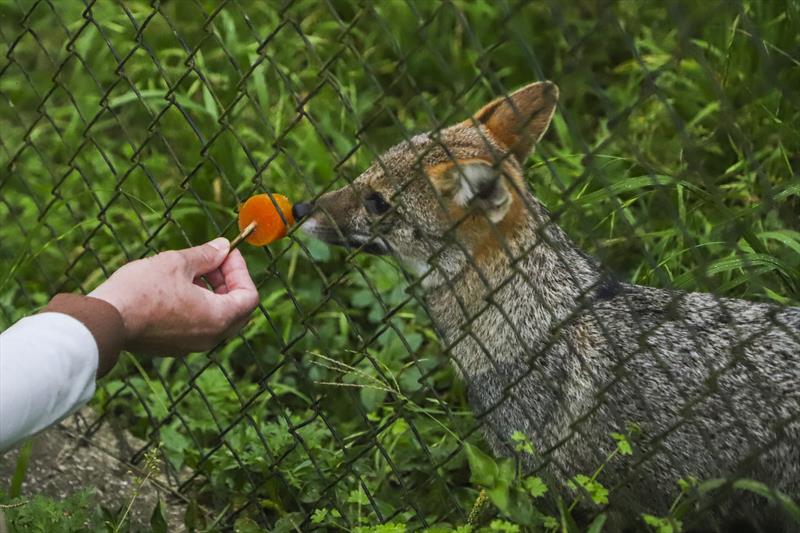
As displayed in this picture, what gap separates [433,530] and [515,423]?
24.3 inches

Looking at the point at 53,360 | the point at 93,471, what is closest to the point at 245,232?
the point at 53,360

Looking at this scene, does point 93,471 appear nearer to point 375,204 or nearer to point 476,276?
point 375,204

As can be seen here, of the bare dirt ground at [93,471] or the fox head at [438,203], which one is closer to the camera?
the fox head at [438,203]

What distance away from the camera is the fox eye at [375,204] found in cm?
402

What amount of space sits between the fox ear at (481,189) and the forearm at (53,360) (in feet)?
3.67

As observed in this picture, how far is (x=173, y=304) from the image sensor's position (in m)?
2.99

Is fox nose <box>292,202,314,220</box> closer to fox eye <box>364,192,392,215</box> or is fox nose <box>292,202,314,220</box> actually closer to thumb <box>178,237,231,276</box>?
fox eye <box>364,192,392,215</box>

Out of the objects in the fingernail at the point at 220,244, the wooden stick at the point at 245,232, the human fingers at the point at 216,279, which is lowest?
the human fingers at the point at 216,279

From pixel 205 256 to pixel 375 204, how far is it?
0.90 metres

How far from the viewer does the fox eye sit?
402 cm

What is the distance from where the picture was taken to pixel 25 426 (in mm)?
2611

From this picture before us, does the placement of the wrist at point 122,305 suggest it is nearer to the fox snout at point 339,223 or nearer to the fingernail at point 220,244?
the fingernail at point 220,244

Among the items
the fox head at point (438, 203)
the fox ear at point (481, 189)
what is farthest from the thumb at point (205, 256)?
the fox ear at point (481, 189)

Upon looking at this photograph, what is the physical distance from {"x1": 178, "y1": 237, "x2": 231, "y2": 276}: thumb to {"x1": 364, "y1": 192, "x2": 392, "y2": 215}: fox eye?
742 mm
